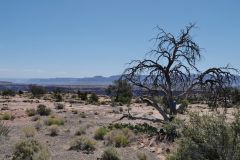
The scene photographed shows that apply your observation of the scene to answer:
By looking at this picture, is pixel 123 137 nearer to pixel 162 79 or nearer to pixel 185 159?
pixel 162 79

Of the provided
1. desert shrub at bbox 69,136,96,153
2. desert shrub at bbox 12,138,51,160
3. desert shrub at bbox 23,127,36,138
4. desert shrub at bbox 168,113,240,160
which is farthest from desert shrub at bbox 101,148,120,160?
desert shrub at bbox 23,127,36,138

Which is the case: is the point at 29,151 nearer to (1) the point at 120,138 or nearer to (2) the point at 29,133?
(1) the point at 120,138

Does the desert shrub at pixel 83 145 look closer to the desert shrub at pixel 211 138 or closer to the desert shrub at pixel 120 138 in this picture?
the desert shrub at pixel 120 138

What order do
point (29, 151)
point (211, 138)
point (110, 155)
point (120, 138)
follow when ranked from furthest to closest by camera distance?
point (120, 138) < point (110, 155) < point (29, 151) < point (211, 138)

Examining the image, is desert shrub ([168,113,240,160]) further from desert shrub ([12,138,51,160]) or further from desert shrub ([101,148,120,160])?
desert shrub ([101,148,120,160])

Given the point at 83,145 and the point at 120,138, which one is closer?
the point at 83,145

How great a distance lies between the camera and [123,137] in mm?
18828

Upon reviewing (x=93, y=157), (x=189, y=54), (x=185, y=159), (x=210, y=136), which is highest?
(x=189, y=54)

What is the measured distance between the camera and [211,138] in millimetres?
8203

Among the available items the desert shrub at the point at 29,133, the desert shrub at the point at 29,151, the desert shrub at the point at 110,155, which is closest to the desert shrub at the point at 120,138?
the desert shrub at the point at 110,155

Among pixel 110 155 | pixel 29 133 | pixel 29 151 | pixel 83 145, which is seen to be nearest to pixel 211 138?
pixel 110 155

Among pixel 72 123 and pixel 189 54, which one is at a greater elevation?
pixel 189 54

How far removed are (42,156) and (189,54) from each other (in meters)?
11.4

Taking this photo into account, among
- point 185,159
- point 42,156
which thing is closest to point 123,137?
point 42,156
